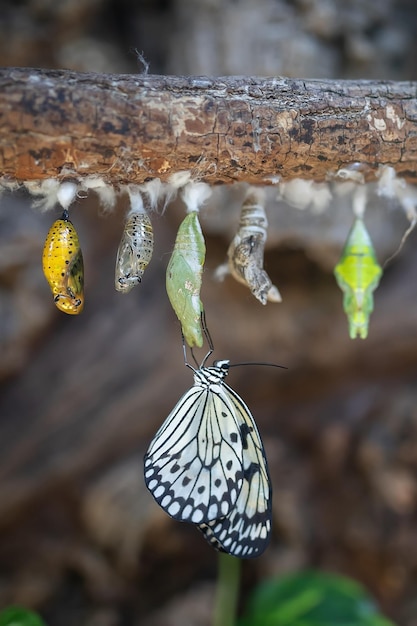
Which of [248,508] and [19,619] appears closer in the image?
[248,508]

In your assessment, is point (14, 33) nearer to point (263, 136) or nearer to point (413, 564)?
point (263, 136)

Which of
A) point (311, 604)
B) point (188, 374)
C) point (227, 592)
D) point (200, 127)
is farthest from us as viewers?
point (188, 374)

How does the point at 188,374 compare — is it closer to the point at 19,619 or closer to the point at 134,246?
the point at 19,619

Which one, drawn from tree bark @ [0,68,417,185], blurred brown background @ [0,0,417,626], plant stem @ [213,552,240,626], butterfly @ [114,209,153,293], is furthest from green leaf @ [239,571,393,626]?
tree bark @ [0,68,417,185]

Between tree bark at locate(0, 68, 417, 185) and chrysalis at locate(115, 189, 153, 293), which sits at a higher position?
tree bark at locate(0, 68, 417, 185)

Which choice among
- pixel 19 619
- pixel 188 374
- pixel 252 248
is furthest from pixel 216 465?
pixel 188 374

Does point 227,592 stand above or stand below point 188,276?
below

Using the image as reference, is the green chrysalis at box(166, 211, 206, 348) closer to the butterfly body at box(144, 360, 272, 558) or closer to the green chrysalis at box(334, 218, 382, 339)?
the butterfly body at box(144, 360, 272, 558)

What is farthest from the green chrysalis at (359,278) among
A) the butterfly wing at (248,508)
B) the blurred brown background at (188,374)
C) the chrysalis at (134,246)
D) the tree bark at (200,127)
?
the blurred brown background at (188,374)
